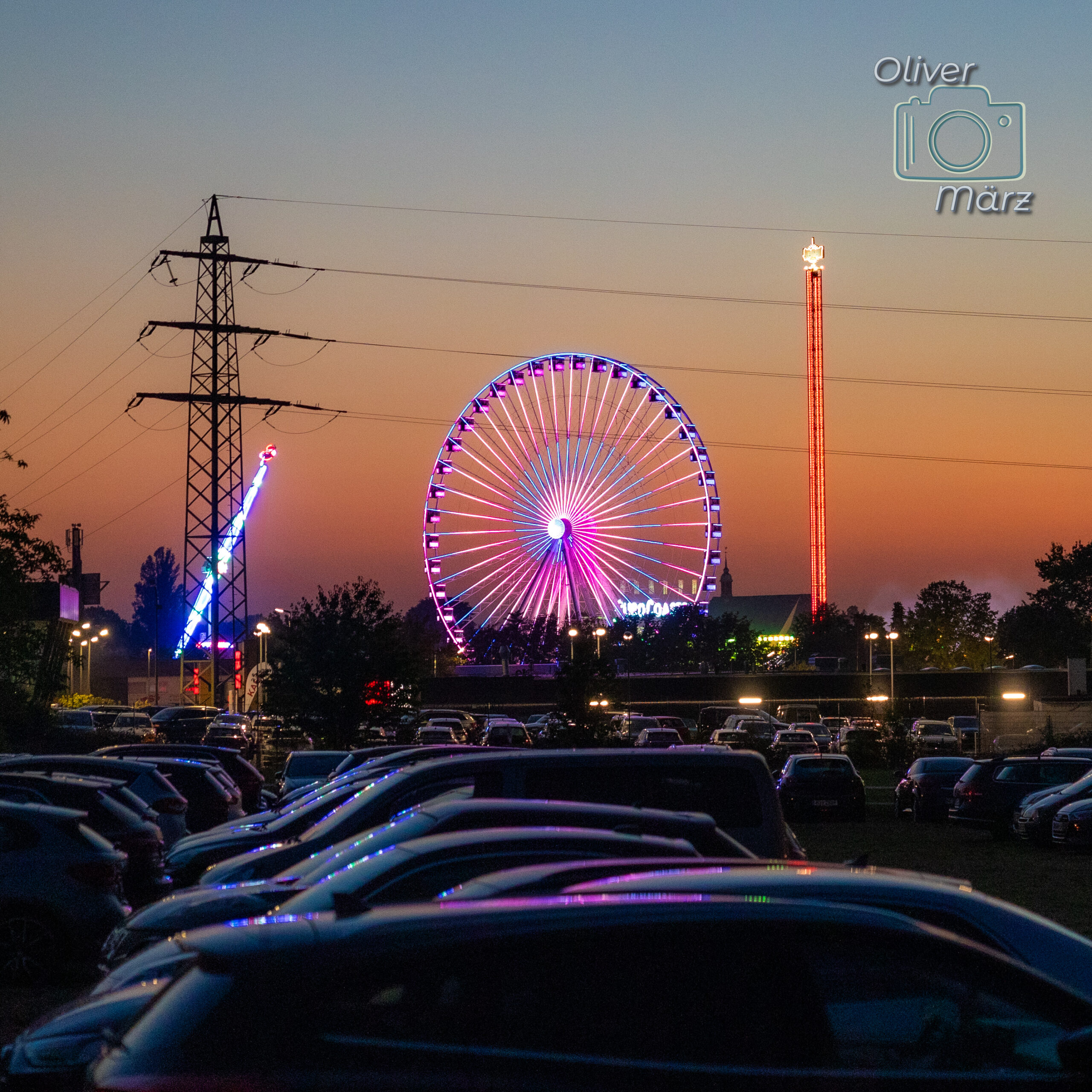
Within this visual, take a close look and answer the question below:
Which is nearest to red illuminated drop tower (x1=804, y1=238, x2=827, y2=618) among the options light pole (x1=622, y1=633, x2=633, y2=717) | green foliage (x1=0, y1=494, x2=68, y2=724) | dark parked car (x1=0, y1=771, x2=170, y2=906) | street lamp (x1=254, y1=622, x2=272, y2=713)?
light pole (x1=622, y1=633, x2=633, y2=717)

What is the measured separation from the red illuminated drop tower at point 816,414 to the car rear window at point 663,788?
78.3 m

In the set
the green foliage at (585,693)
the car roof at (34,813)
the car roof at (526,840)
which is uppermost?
the green foliage at (585,693)

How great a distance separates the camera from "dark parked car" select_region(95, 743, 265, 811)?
2281 cm

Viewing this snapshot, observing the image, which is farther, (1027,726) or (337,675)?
(1027,726)

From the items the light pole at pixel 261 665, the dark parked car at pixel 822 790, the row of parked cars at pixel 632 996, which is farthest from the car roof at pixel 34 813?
the light pole at pixel 261 665

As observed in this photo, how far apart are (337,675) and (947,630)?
111 meters

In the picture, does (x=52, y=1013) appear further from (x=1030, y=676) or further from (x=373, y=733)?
(x=1030, y=676)

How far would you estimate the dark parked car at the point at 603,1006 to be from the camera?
353cm

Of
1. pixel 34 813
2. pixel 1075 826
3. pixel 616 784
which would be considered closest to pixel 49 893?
pixel 34 813

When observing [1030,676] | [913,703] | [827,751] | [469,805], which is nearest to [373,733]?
[827,751]

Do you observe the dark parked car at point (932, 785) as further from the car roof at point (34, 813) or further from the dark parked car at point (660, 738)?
the car roof at point (34, 813)

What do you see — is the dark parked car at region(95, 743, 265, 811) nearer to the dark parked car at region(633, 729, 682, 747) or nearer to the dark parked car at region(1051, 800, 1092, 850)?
the dark parked car at region(1051, 800, 1092, 850)

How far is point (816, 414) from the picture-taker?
87312mm

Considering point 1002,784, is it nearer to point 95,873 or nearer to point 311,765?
point 311,765
